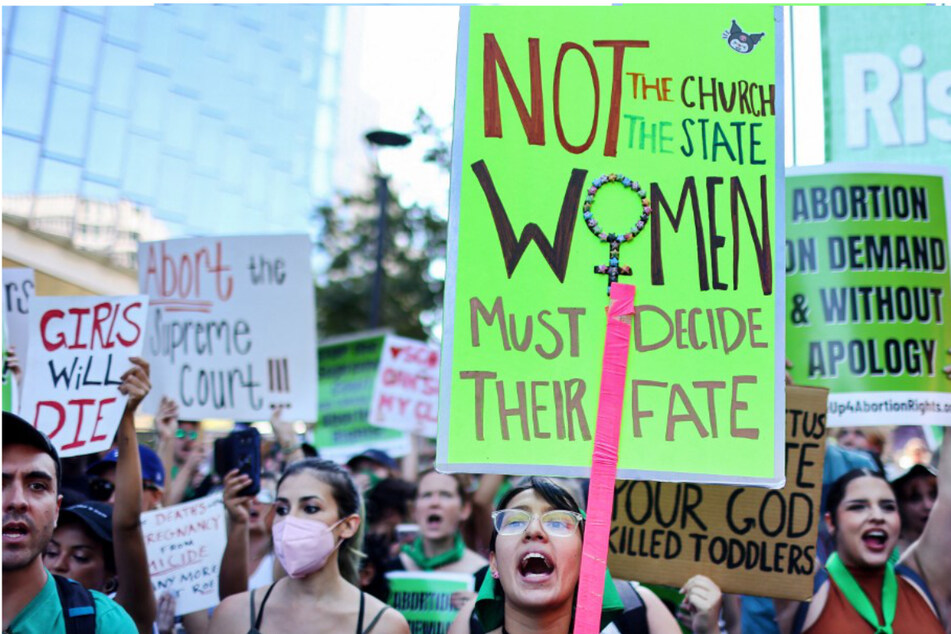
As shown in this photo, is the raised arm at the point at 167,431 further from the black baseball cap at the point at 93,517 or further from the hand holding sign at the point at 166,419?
the black baseball cap at the point at 93,517

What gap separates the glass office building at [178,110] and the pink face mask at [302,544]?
7.09 meters

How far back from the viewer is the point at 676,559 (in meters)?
3.39

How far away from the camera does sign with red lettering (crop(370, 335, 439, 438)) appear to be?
7535mm

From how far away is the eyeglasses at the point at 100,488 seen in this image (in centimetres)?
A: 426

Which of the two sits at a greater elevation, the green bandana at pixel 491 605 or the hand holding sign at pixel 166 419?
the hand holding sign at pixel 166 419

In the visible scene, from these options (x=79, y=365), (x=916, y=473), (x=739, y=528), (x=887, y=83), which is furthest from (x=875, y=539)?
(x=887, y=83)

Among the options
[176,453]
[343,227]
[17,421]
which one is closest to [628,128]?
[17,421]

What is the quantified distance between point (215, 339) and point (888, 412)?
3336 mm

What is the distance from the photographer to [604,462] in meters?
2.44

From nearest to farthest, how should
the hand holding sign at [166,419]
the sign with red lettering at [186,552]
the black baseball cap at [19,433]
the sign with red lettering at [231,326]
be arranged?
1. the black baseball cap at [19,433]
2. the sign with red lettering at [186,552]
3. the hand holding sign at [166,419]
4. the sign with red lettering at [231,326]

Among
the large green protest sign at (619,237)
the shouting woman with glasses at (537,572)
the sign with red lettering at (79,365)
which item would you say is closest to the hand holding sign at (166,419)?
the sign with red lettering at (79,365)

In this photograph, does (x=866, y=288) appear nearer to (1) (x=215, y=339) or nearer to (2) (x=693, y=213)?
(2) (x=693, y=213)

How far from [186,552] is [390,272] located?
15580mm

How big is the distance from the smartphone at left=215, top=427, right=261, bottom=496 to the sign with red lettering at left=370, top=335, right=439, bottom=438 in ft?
12.0
